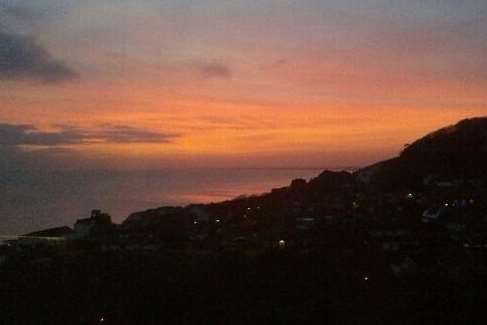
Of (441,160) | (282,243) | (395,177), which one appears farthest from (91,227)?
(441,160)

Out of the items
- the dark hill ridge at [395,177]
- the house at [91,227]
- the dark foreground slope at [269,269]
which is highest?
the dark hill ridge at [395,177]

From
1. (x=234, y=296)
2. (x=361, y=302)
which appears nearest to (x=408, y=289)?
(x=361, y=302)

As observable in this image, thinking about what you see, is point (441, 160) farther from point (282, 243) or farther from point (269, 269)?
point (269, 269)

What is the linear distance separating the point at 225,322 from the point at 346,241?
19.7 feet

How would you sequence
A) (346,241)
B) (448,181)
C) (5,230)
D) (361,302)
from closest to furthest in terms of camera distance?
(361,302), (346,241), (448,181), (5,230)

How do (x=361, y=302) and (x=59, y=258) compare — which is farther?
(x=59, y=258)

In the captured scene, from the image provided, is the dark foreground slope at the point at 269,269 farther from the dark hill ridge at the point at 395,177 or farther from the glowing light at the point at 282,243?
the dark hill ridge at the point at 395,177

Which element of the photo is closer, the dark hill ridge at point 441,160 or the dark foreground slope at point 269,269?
the dark foreground slope at point 269,269

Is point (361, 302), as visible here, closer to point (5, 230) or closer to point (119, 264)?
point (119, 264)

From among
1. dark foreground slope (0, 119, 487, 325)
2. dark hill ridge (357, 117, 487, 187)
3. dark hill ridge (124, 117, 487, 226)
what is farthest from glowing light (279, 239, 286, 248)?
dark hill ridge (357, 117, 487, 187)

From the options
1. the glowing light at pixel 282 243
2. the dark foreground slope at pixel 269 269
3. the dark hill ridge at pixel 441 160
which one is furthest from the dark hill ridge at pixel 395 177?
the glowing light at pixel 282 243

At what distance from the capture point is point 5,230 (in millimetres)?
32594

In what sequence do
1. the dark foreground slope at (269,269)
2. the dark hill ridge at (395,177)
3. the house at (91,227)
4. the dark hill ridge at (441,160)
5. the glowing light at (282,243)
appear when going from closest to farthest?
the dark foreground slope at (269,269), the glowing light at (282,243), the house at (91,227), the dark hill ridge at (395,177), the dark hill ridge at (441,160)

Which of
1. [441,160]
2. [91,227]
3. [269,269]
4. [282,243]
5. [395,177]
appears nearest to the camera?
[269,269]
